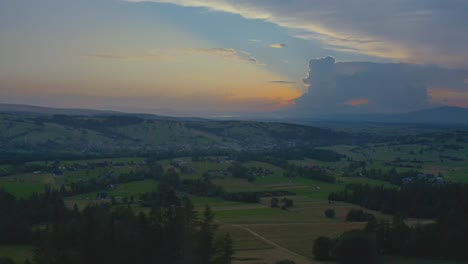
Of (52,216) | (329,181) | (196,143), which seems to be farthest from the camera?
(196,143)

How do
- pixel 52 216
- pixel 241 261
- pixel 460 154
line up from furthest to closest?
pixel 460 154, pixel 52 216, pixel 241 261

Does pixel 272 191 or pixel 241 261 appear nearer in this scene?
pixel 241 261

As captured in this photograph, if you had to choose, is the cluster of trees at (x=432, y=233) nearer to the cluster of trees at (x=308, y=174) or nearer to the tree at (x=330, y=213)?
the tree at (x=330, y=213)

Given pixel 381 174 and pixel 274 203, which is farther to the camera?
pixel 381 174

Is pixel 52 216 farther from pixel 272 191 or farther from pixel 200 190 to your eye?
pixel 272 191

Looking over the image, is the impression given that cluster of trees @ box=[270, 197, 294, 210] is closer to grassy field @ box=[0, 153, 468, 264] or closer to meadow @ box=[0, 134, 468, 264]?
meadow @ box=[0, 134, 468, 264]

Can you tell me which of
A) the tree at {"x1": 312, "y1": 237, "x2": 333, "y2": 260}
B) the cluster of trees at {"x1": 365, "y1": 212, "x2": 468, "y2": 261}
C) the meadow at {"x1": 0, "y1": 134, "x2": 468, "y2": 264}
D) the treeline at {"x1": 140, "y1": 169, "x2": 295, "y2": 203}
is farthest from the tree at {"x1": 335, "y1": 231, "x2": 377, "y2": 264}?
the treeline at {"x1": 140, "y1": 169, "x2": 295, "y2": 203}

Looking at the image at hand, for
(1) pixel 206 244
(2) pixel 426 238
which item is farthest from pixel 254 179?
(1) pixel 206 244

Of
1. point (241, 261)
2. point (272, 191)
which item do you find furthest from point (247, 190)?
point (241, 261)

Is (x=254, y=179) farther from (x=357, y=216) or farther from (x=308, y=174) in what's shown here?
(x=357, y=216)

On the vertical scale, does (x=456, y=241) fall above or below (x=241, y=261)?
above
